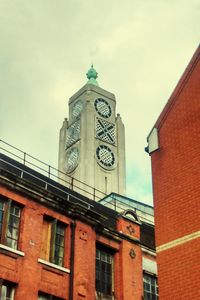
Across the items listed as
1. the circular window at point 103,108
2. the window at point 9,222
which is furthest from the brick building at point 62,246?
the circular window at point 103,108

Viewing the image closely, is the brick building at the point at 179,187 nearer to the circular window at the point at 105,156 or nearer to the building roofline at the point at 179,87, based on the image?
the building roofline at the point at 179,87

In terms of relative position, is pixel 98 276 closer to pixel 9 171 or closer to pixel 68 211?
pixel 68 211

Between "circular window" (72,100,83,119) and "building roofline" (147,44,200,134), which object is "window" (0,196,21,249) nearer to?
"building roofline" (147,44,200,134)

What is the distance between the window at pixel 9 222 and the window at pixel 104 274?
202 inches

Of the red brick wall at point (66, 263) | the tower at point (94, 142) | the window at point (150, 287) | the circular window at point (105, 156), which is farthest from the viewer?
the circular window at point (105, 156)

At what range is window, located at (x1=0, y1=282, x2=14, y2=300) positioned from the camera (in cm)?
1931

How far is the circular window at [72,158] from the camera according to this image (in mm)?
72312

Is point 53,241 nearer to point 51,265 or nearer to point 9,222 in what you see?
point 51,265

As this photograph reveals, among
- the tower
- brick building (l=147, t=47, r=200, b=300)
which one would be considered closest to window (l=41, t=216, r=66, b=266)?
brick building (l=147, t=47, r=200, b=300)

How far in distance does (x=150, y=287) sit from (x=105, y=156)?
47473 mm

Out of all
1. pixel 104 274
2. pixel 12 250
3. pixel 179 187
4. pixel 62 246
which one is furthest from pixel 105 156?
pixel 179 187

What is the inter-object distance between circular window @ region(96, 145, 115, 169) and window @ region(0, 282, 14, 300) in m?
52.0

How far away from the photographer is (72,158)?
7356 centimetres

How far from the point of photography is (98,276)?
24.1 m
